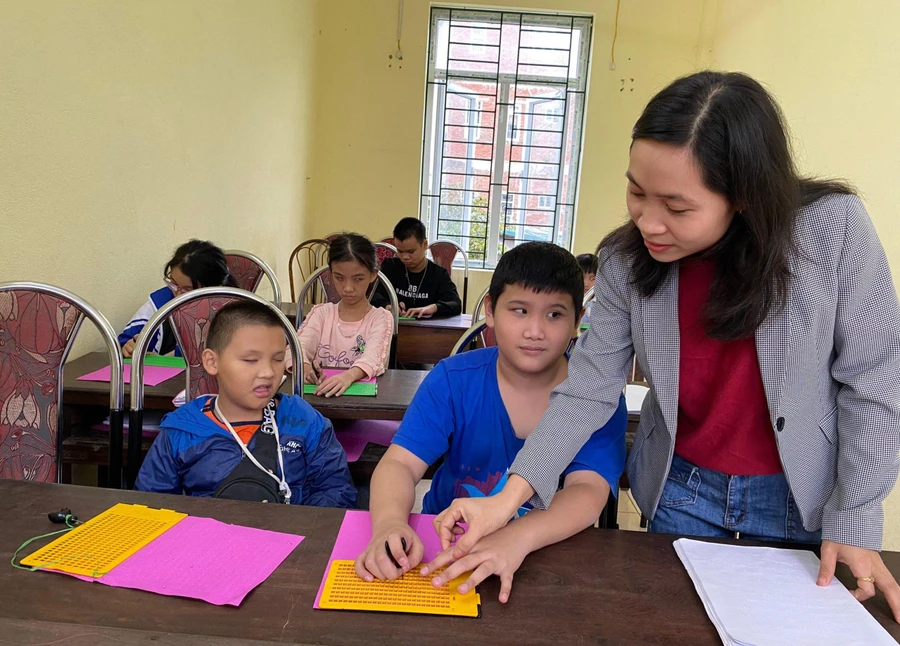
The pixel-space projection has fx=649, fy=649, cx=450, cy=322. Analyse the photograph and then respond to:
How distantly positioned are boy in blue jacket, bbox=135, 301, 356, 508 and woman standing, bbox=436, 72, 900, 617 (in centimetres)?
64

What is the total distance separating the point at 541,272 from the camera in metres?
1.11

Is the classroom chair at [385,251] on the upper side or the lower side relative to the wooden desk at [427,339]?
upper

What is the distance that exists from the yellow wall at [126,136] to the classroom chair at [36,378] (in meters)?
0.48

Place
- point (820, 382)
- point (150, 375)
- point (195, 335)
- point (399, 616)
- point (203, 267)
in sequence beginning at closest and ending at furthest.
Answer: point (399, 616) < point (820, 382) < point (195, 335) < point (150, 375) < point (203, 267)

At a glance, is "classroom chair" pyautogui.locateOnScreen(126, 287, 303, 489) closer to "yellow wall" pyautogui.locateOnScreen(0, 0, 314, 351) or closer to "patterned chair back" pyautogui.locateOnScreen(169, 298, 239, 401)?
"patterned chair back" pyautogui.locateOnScreen(169, 298, 239, 401)

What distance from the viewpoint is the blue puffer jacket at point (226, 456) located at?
1.25 meters

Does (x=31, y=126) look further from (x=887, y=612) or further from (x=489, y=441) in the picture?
(x=887, y=612)

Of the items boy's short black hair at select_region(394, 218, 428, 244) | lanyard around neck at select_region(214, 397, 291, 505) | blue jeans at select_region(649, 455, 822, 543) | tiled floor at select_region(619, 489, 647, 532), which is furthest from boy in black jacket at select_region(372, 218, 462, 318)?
blue jeans at select_region(649, 455, 822, 543)

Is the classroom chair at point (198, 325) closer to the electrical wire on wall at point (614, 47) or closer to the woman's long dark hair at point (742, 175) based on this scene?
the woman's long dark hair at point (742, 175)

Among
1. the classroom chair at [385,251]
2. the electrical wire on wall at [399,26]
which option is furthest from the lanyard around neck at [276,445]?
the electrical wire on wall at [399,26]

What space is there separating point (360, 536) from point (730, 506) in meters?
0.52

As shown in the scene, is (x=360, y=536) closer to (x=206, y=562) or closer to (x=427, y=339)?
(x=206, y=562)

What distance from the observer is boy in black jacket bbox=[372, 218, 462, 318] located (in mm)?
→ 3785

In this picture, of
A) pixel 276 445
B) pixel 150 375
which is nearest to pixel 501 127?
pixel 150 375
